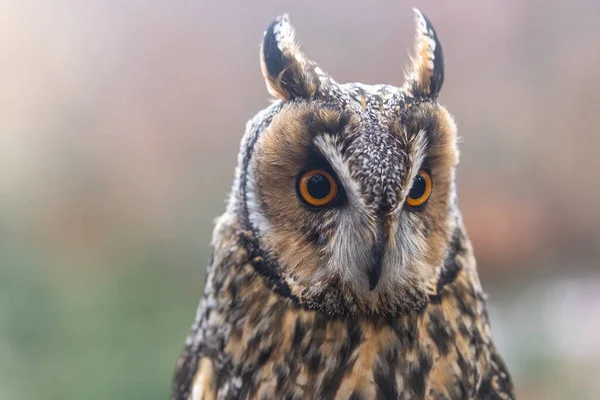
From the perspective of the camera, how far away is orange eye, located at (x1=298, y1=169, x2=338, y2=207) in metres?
0.70

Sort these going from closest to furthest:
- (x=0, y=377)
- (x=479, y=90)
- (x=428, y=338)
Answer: (x=428, y=338)
(x=479, y=90)
(x=0, y=377)

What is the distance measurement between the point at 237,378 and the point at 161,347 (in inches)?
21.3

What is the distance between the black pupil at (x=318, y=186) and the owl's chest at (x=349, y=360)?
234 millimetres

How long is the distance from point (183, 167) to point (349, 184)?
0.67 metres

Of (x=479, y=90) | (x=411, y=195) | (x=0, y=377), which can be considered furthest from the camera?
(x=0, y=377)

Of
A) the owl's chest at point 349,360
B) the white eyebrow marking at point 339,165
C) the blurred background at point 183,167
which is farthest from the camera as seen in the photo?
the blurred background at point 183,167

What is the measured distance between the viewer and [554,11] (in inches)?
45.3

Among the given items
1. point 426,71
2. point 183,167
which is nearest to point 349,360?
point 426,71

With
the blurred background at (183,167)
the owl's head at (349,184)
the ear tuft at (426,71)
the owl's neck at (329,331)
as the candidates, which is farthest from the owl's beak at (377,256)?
the blurred background at (183,167)

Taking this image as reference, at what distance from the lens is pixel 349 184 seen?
26.4 inches

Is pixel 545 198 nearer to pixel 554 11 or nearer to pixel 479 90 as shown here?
pixel 479 90

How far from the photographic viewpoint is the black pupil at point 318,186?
0.70 metres

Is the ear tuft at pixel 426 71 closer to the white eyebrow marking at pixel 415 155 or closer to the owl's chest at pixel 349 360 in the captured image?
the white eyebrow marking at pixel 415 155

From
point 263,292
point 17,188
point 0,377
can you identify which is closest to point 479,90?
point 263,292
